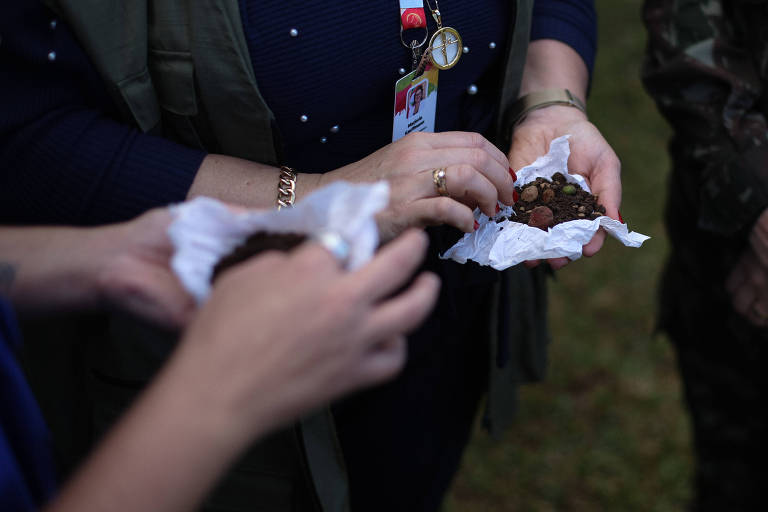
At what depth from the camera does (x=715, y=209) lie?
1.69 metres

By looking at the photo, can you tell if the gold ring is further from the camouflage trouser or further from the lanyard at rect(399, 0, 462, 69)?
A: the camouflage trouser

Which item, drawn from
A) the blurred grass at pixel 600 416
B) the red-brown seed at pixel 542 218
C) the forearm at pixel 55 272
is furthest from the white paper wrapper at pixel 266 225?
the blurred grass at pixel 600 416

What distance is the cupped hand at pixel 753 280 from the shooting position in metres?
1.63

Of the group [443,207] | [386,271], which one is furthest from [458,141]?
[386,271]

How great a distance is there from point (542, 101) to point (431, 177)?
56 cm

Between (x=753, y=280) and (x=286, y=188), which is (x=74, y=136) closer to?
(x=286, y=188)

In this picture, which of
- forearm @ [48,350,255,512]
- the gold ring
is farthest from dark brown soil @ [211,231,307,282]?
the gold ring

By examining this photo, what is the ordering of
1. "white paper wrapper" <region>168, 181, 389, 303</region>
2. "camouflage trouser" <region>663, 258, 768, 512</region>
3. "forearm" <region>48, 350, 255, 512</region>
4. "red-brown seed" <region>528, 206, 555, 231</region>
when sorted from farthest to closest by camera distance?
"camouflage trouser" <region>663, 258, 768, 512</region> → "red-brown seed" <region>528, 206, 555, 231</region> → "white paper wrapper" <region>168, 181, 389, 303</region> → "forearm" <region>48, 350, 255, 512</region>

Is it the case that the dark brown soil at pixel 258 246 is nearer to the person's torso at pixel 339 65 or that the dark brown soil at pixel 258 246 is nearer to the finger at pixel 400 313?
the finger at pixel 400 313

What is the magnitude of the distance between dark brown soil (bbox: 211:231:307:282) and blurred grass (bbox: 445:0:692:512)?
6.36 feet

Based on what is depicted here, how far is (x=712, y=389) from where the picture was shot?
6.73 ft

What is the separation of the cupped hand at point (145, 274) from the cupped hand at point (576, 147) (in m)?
0.87

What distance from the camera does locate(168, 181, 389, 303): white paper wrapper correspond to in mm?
822

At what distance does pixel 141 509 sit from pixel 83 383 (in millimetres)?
967
